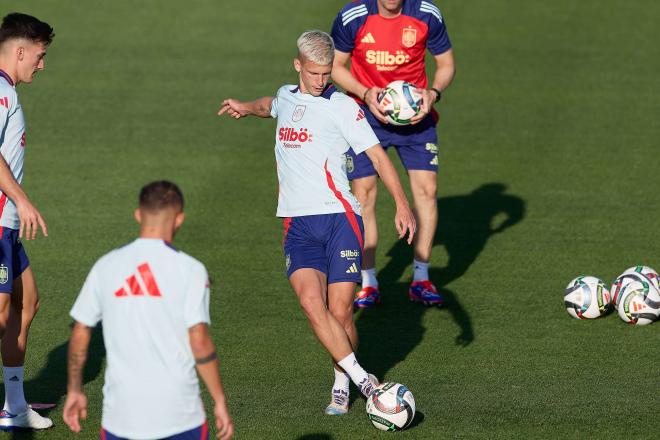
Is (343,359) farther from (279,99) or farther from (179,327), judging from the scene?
(179,327)

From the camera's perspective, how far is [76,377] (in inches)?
239

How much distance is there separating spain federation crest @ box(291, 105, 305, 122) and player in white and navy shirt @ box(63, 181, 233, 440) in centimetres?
295

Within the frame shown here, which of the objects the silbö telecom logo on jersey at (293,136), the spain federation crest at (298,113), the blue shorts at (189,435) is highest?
the spain federation crest at (298,113)

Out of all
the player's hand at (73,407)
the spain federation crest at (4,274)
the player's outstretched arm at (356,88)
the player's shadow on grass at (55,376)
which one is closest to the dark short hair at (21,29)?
the spain federation crest at (4,274)

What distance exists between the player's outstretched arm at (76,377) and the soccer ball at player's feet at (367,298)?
18.9 ft

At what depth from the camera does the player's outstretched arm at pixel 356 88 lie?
1113cm

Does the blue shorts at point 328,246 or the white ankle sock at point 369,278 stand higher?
the blue shorts at point 328,246

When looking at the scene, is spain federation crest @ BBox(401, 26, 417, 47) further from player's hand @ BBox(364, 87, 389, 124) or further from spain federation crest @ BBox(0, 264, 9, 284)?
spain federation crest @ BBox(0, 264, 9, 284)

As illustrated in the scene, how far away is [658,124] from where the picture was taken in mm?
17594

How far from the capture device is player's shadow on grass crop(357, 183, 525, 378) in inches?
420

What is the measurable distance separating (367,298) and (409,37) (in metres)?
2.73

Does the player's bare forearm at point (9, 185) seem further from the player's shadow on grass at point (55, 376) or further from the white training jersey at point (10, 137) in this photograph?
the player's shadow on grass at point (55, 376)

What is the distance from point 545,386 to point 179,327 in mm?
4476

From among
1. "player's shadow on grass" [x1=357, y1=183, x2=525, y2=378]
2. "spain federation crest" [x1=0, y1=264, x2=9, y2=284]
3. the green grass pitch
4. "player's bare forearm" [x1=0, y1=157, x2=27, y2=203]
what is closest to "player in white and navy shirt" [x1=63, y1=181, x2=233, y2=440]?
"player's bare forearm" [x1=0, y1=157, x2=27, y2=203]
